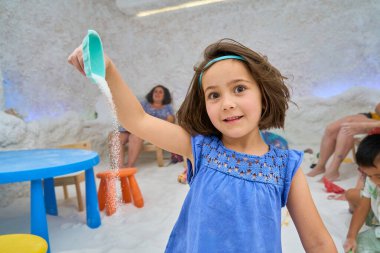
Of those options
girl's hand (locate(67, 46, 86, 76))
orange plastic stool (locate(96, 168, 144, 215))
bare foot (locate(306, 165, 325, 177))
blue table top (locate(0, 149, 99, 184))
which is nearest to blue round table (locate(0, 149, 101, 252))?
blue table top (locate(0, 149, 99, 184))

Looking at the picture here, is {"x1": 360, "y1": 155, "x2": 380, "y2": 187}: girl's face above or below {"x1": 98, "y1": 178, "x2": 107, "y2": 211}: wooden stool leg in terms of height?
above

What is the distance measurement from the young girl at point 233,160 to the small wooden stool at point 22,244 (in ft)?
1.59

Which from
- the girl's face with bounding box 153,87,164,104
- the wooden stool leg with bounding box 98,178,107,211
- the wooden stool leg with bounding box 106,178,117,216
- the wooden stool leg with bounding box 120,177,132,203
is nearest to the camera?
the wooden stool leg with bounding box 106,178,117,216

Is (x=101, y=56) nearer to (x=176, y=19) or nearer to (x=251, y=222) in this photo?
(x=251, y=222)

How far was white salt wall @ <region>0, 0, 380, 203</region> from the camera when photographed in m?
3.45

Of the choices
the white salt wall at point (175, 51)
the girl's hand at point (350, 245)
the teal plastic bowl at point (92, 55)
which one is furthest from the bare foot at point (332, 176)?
the teal plastic bowl at point (92, 55)

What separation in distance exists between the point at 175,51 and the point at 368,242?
A: 13.3ft

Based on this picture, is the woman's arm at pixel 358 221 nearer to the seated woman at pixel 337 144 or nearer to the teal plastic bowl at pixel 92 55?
the teal plastic bowl at pixel 92 55

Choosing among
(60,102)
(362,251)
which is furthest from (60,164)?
(60,102)

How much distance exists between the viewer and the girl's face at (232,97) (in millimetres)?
680

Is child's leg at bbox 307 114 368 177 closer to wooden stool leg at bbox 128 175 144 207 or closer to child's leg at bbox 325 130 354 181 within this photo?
child's leg at bbox 325 130 354 181

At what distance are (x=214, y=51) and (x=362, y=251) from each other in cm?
102

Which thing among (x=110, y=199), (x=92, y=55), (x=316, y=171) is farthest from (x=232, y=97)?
(x=316, y=171)

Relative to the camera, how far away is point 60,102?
12.6 ft
